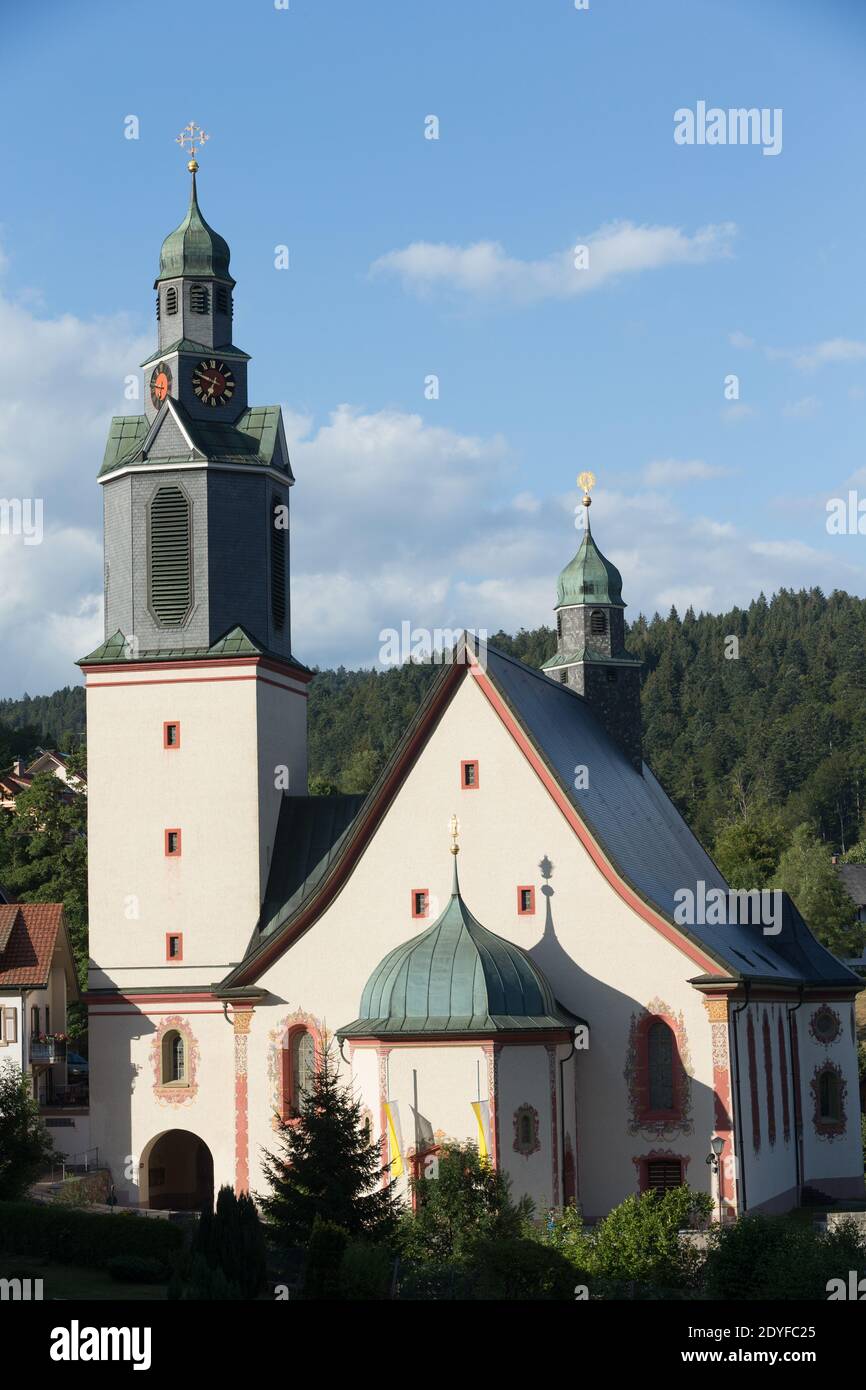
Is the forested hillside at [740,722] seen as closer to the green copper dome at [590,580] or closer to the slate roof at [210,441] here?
the green copper dome at [590,580]

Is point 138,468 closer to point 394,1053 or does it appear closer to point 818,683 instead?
point 394,1053

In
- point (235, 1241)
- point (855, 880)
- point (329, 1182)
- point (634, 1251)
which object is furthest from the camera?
point (855, 880)

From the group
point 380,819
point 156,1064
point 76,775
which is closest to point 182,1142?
point 156,1064

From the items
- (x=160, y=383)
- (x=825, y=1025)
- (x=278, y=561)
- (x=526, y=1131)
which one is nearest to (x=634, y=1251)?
(x=526, y=1131)

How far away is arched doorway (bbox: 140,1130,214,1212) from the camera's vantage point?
47.8m

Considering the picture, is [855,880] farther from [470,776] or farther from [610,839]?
[470,776]

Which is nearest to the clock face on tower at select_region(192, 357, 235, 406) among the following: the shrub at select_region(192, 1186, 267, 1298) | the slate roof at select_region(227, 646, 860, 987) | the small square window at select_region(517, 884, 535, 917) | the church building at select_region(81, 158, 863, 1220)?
the church building at select_region(81, 158, 863, 1220)

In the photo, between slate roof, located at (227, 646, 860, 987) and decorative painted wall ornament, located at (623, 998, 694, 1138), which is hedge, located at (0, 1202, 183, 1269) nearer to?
slate roof, located at (227, 646, 860, 987)

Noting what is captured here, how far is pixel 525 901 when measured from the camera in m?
45.0

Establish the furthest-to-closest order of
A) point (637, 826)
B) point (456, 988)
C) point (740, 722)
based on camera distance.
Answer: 1. point (740, 722)
2. point (637, 826)
3. point (456, 988)

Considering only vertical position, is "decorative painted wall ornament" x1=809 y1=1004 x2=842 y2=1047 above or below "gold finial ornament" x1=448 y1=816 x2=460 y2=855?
below

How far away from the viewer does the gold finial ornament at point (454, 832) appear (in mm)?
43787

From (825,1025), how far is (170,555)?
21.4 metres

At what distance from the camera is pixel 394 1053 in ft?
136
